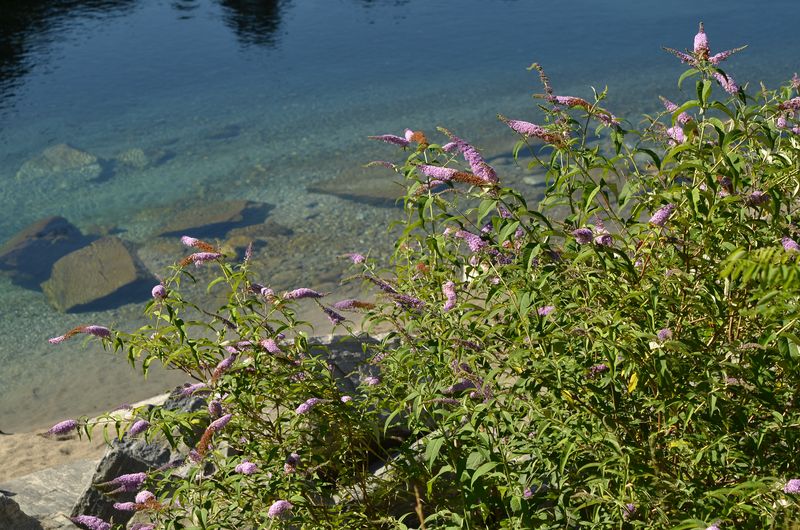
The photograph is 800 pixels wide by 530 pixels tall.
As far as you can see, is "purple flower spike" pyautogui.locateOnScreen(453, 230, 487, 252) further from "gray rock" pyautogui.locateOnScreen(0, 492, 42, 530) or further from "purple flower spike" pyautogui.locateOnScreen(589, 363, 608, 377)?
"gray rock" pyautogui.locateOnScreen(0, 492, 42, 530)

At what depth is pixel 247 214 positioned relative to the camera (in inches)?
438

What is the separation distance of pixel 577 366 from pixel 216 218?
29.4ft

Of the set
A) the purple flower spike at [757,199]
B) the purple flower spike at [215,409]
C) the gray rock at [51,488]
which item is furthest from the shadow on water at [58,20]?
the purple flower spike at [757,199]

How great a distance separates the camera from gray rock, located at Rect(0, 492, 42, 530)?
3.79 metres

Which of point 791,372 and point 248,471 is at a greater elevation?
point 791,372

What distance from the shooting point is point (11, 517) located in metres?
3.83

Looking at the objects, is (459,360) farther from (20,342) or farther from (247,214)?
(247,214)

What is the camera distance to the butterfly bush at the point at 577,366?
7.91ft

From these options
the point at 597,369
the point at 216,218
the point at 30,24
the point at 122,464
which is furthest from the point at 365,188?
the point at 30,24

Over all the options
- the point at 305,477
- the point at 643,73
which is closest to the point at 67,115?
the point at 643,73

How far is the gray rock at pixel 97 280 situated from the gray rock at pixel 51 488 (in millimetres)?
4761

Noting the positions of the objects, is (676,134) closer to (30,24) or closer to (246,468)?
(246,468)

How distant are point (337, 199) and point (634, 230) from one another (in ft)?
28.4

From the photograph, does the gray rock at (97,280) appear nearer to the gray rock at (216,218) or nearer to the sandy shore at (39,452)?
the gray rock at (216,218)
